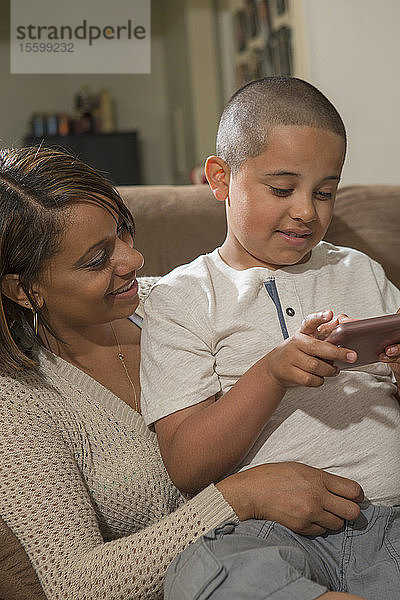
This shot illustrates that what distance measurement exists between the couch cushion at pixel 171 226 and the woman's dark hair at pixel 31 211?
0.44m

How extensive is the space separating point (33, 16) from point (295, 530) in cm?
346

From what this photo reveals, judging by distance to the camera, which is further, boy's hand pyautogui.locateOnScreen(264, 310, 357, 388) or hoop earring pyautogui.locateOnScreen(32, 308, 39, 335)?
hoop earring pyautogui.locateOnScreen(32, 308, 39, 335)

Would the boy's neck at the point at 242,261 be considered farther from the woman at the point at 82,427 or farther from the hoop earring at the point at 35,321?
the hoop earring at the point at 35,321

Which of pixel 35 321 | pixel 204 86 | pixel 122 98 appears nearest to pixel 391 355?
pixel 35 321

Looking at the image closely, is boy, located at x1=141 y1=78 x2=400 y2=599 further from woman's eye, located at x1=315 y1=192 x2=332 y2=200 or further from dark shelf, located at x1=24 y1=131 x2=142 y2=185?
dark shelf, located at x1=24 y1=131 x2=142 y2=185

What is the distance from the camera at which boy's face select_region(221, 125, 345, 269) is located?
120 centimetres

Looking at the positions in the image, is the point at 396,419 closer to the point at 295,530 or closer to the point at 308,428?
the point at 308,428

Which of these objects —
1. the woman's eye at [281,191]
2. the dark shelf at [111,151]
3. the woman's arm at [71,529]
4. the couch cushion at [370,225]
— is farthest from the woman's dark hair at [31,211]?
the dark shelf at [111,151]

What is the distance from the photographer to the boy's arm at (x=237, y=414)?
101 centimetres

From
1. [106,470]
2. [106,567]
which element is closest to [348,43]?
[106,470]

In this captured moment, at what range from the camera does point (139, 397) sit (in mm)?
1354

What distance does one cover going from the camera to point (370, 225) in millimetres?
1827

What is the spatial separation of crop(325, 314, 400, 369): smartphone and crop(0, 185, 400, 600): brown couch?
728 millimetres

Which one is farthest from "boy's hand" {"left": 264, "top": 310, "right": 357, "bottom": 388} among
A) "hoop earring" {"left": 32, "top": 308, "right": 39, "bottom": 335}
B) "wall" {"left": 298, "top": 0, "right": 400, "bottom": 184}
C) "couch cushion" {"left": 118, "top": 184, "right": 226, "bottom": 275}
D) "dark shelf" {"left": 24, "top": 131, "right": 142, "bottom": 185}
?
"dark shelf" {"left": 24, "top": 131, "right": 142, "bottom": 185}
